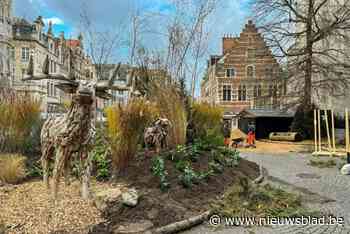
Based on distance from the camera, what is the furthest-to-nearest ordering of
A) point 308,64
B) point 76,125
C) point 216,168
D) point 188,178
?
1. point 308,64
2. point 216,168
3. point 188,178
4. point 76,125

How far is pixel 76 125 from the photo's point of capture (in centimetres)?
457

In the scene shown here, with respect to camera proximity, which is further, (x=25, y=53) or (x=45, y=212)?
(x=25, y=53)

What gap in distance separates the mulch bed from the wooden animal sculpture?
2.35ft

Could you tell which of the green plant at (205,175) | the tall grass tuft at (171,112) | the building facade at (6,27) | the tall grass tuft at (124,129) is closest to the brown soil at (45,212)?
the tall grass tuft at (124,129)

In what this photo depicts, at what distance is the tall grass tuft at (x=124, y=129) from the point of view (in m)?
6.13

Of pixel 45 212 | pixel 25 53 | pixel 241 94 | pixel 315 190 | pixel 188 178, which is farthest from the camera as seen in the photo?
pixel 241 94

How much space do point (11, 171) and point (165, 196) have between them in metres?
2.99

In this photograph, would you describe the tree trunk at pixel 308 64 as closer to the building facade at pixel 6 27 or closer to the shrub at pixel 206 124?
the shrub at pixel 206 124

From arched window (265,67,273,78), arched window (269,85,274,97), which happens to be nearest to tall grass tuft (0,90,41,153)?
arched window (265,67,273,78)

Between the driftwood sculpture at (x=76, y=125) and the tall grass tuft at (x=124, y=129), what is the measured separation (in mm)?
1273

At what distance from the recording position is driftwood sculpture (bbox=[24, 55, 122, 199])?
435cm

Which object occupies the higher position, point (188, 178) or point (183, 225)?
point (188, 178)

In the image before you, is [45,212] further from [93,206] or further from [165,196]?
[165,196]

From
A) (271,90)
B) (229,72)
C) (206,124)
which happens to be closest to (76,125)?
(206,124)
